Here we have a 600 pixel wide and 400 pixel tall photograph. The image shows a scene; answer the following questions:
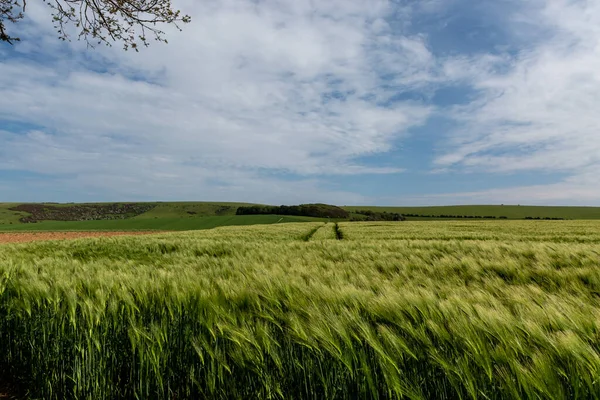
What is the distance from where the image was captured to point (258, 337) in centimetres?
191

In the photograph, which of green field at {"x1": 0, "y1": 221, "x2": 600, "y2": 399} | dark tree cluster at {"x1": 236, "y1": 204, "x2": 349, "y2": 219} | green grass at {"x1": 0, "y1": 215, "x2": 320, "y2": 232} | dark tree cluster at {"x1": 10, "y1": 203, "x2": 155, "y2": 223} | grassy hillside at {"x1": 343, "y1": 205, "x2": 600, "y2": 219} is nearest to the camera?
green field at {"x1": 0, "y1": 221, "x2": 600, "y2": 399}

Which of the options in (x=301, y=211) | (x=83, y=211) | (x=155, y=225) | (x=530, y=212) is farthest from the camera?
(x=83, y=211)

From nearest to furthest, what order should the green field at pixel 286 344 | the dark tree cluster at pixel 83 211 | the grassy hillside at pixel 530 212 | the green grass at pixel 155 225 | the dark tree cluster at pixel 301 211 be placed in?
1. the green field at pixel 286 344
2. the green grass at pixel 155 225
3. the dark tree cluster at pixel 301 211
4. the grassy hillside at pixel 530 212
5. the dark tree cluster at pixel 83 211

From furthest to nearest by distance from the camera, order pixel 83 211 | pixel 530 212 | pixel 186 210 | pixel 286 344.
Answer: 1. pixel 186 210
2. pixel 83 211
3. pixel 530 212
4. pixel 286 344

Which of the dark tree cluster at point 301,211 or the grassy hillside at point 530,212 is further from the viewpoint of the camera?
the grassy hillside at point 530,212

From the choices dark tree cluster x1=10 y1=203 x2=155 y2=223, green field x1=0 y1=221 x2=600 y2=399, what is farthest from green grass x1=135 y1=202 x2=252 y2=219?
green field x1=0 y1=221 x2=600 y2=399

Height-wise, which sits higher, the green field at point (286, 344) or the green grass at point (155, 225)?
the green field at point (286, 344)

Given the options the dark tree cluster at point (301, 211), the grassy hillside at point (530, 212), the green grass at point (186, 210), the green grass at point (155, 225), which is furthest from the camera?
the green grass at point (186, 210)

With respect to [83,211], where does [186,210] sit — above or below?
above

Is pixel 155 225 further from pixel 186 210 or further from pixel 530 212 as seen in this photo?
pixel 530 212

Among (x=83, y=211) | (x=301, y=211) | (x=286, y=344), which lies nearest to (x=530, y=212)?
(x=301, y=211)

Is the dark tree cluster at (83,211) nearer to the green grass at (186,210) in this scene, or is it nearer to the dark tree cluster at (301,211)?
the green grass at (186,210)

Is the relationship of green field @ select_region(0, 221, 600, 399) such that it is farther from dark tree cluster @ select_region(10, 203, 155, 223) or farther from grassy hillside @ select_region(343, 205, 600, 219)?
dark tree cluster @ select_region(10, 203, 155, 223)

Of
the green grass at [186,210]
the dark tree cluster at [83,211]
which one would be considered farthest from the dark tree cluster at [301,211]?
the dark tree cluster at [83,211]
